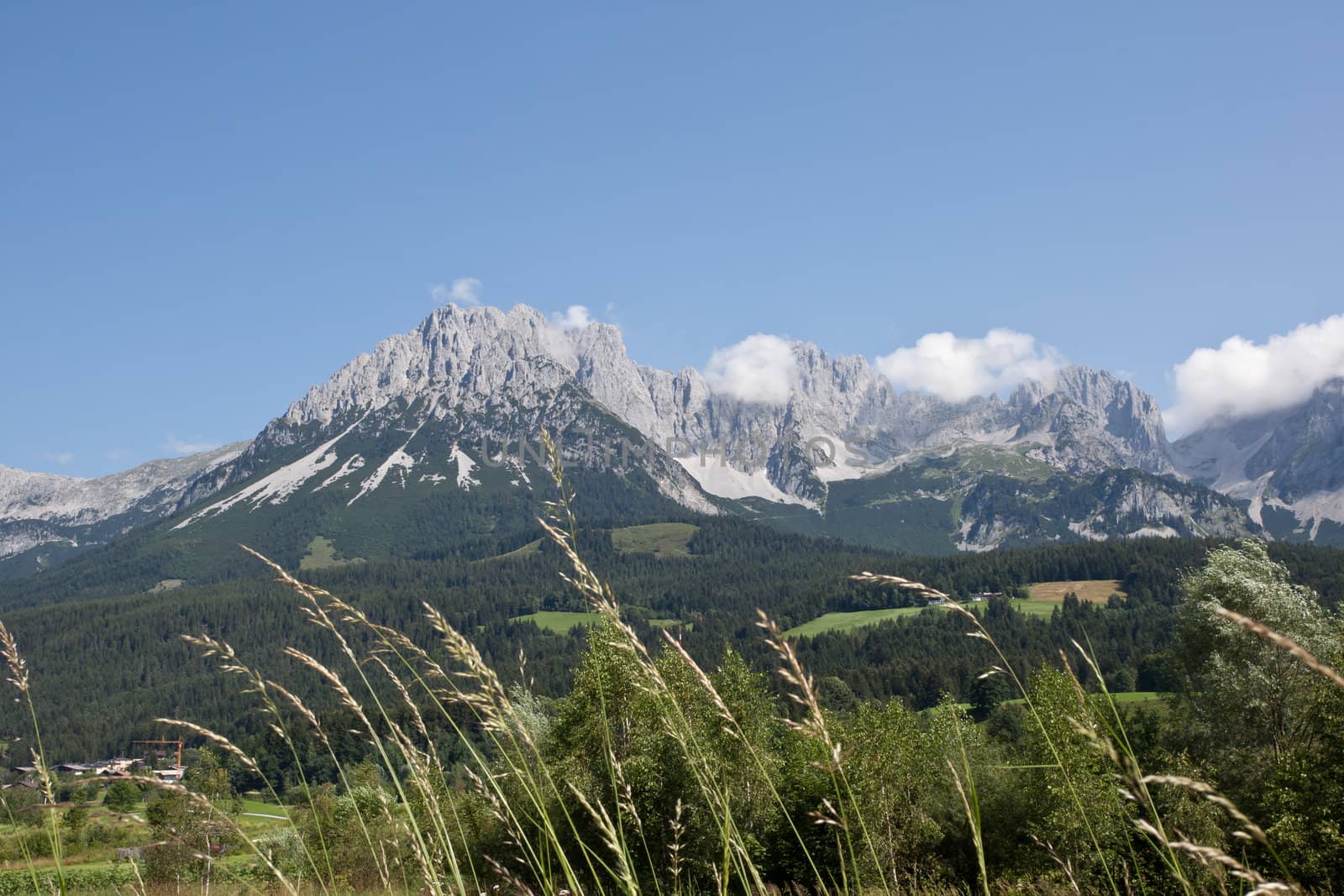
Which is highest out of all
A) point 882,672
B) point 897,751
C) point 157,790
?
point 157,790

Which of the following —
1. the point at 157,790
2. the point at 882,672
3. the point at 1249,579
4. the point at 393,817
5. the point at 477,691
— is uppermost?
the point at 477,691

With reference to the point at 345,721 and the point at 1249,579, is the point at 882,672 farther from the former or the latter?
the point at 1249,579

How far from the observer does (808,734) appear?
326cm

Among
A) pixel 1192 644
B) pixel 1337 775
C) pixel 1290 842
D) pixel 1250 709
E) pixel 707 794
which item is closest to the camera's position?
pixel 707 794

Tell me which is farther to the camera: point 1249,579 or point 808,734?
point 1249,579

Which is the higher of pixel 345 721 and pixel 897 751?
pixel 897 751

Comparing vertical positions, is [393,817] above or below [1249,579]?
above

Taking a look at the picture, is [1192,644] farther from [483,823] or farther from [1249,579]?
[483,823]

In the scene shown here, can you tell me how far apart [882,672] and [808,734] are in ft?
517

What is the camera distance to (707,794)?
349 centimetres

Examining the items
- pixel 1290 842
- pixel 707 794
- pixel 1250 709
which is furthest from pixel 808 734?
pixel 1250 709

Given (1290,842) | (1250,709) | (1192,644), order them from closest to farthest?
1. (1290,842)
2. (1250,709)
3. (1192,644)

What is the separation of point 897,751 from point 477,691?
38.1 metres

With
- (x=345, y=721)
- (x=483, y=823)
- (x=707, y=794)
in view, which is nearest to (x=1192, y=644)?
(x=483, y=823)
